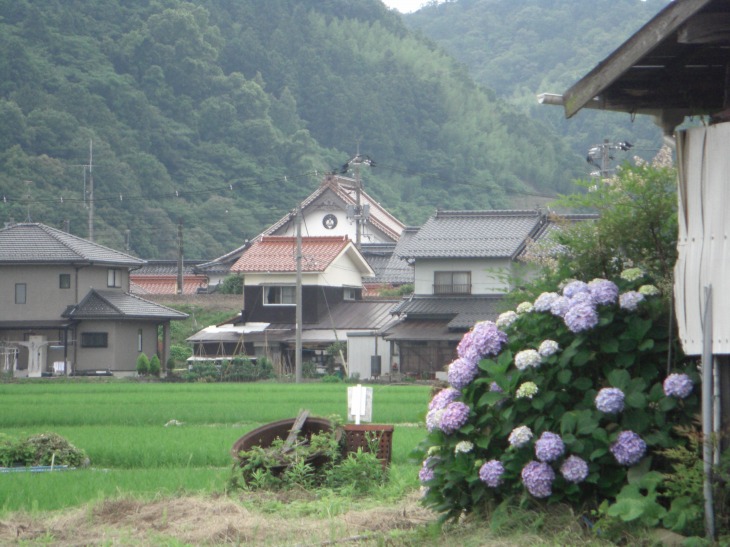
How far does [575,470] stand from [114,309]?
42383mm

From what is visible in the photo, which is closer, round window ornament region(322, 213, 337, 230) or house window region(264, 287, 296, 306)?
house window region(264, 287, 296, 306)

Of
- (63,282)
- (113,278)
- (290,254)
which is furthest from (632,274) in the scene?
(113,278)

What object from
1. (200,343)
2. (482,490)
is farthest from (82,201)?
(482,490)

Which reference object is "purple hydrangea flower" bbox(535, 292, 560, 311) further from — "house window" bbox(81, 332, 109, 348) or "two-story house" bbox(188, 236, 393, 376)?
"house window" bbox(81, 332, 109, 348)

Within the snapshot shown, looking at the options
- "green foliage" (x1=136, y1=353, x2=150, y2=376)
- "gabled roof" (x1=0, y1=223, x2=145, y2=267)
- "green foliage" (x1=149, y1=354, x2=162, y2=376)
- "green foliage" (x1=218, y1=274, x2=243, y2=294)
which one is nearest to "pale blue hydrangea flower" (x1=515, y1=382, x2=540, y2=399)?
"green foliage" (x1=136, y1=353, x2=150, y2=376)

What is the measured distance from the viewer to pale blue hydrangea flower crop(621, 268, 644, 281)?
7266mm

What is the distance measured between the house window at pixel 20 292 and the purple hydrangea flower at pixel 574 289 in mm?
43623

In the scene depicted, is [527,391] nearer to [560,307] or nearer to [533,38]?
[560,307]

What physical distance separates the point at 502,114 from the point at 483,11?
143 feet

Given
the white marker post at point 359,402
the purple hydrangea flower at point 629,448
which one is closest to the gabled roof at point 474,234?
the white marker post at point 359,402

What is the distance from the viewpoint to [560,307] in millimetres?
7105

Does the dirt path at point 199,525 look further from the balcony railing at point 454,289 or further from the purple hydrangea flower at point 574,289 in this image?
the balcony railing at point 454,289

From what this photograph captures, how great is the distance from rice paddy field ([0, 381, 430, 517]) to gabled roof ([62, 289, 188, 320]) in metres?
10.9

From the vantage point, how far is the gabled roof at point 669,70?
20.4 ft
